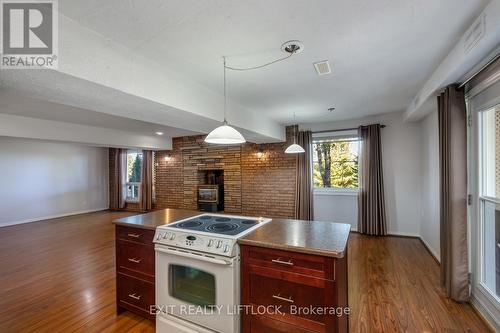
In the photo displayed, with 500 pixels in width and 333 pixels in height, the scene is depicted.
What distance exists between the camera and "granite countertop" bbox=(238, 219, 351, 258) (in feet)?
4.76

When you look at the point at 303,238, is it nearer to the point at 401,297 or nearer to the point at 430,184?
the point at 401,297

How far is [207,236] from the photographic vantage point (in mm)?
1739

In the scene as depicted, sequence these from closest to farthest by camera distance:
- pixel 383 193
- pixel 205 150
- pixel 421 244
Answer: pixel 421 244, pixel 383 193, pixel 205 150

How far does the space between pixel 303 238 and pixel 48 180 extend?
26.3 ft

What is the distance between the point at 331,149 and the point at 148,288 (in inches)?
181

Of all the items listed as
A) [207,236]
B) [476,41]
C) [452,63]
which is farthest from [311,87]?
[207,236]

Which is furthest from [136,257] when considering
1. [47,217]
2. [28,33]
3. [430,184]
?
[47,217]

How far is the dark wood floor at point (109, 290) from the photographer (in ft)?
6.92

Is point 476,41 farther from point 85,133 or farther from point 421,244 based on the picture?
point 85,133

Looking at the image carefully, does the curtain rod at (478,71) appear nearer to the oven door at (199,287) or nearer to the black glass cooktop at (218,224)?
the black glass cooktop at (218,224)

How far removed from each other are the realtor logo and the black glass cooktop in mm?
1504

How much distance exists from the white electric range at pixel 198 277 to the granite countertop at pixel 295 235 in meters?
0.14

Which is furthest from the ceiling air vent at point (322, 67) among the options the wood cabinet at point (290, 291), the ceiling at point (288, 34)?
the wood cabinet at point (290, 291)

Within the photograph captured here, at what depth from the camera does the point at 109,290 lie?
273cm
